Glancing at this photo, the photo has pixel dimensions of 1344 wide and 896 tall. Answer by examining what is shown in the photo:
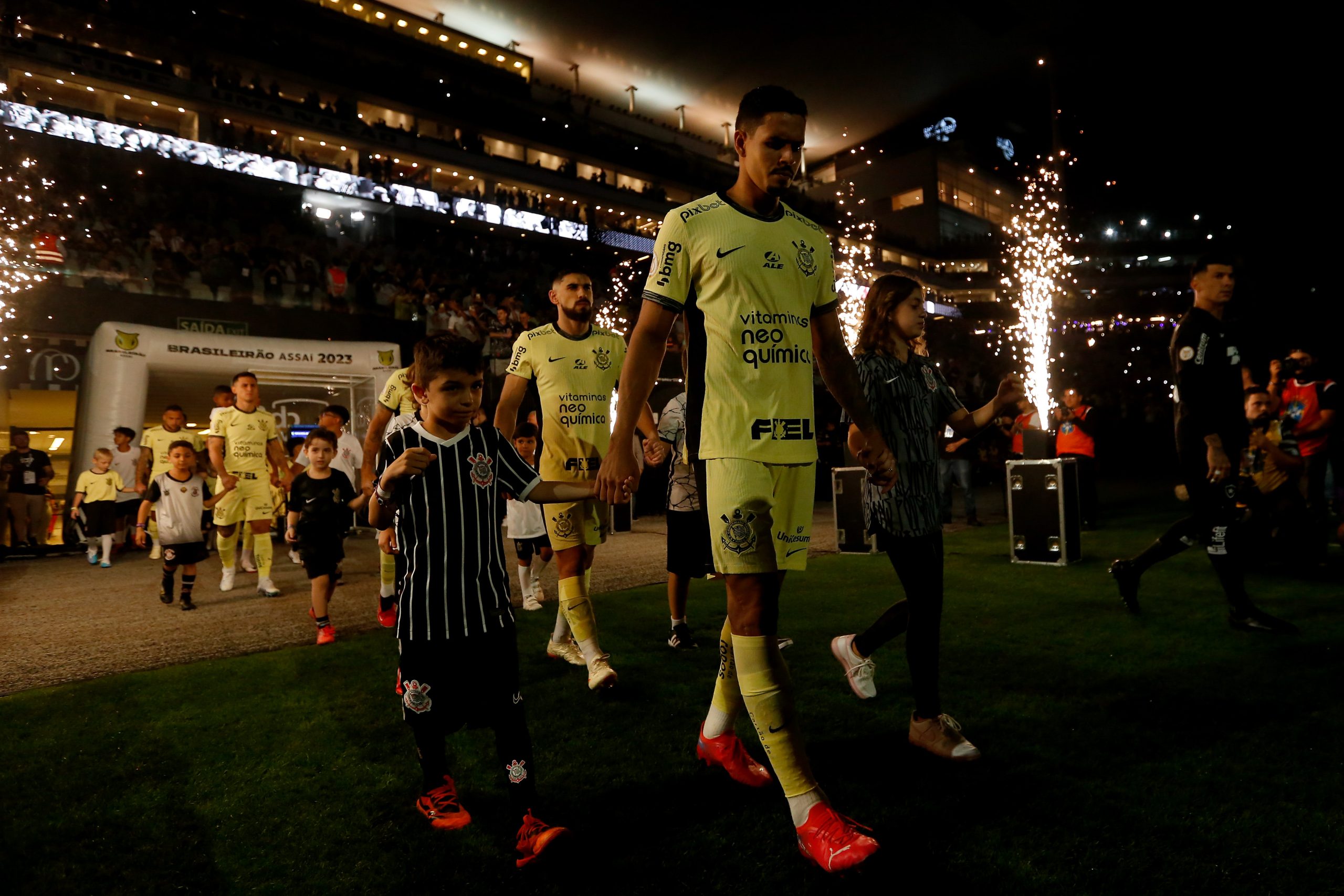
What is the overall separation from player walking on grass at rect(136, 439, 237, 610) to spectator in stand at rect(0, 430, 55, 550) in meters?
6.44

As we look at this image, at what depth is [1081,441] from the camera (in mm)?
10945

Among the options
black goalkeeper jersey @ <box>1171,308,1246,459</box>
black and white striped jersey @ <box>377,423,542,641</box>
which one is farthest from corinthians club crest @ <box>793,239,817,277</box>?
black goalkeeper jersey @ <box>1171,308,1246,459</box>

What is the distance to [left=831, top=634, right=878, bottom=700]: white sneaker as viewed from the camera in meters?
3.79

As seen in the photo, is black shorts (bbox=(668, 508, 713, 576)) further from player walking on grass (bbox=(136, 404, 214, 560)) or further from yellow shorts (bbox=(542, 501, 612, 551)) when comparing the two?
player walking on grass (bbox=(136, 404, 214, 560))

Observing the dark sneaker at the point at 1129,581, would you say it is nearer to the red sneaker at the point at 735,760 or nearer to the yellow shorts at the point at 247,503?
the red sneaker at the point at 735,760

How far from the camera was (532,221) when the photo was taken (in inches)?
1345

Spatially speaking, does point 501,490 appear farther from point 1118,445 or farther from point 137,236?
point 1118,445

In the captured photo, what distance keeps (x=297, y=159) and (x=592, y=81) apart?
854 inches

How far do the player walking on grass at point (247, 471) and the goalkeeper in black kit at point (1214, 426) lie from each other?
7.77 metres

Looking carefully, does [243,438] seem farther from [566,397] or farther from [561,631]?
[566,397]

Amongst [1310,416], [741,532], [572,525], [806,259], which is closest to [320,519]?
[572,525]

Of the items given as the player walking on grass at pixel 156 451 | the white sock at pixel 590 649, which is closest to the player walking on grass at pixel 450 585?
the white sock at pixel 590 649

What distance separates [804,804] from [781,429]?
1163 mm

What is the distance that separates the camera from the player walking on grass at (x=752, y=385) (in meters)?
2.40
